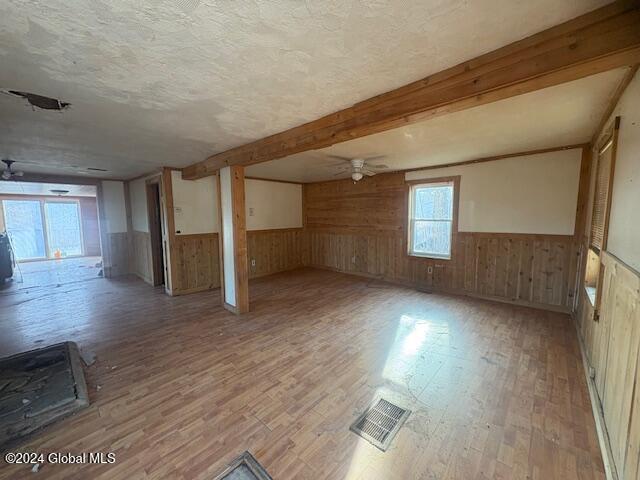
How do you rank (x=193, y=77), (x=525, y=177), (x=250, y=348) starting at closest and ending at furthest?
(x=193, y=77) → (x=250, y=348) → (x=525, y=177)

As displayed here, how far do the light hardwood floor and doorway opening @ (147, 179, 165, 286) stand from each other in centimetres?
158

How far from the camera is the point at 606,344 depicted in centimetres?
194

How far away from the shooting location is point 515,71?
4.65 feet

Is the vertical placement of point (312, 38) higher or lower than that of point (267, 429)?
higher

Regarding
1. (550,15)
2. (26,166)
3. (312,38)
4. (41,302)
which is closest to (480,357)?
(550,15)

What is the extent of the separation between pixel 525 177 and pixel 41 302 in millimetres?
8329

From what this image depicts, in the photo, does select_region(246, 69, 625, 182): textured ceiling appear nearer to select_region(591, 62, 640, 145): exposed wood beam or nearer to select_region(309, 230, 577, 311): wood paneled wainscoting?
select_region(591, 62, 640, 145): exposed wood beam

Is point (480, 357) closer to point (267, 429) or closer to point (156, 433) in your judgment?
point (267, 429)

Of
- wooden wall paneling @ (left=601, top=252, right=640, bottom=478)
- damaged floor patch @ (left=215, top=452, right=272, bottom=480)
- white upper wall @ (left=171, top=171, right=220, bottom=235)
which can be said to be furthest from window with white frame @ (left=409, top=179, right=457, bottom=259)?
damaged floor patch @ (left=215, top=452, right=272, bottom=480)

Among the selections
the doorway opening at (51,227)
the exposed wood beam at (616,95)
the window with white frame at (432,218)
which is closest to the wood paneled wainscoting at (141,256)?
the doorway opening at (51,227)

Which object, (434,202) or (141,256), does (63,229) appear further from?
(434,202)

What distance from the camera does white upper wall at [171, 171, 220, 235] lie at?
16.2ft

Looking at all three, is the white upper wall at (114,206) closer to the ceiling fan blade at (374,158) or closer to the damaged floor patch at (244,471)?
the ceiling fan blade at (374,158)

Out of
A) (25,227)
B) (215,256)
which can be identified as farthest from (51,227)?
(215,256)
